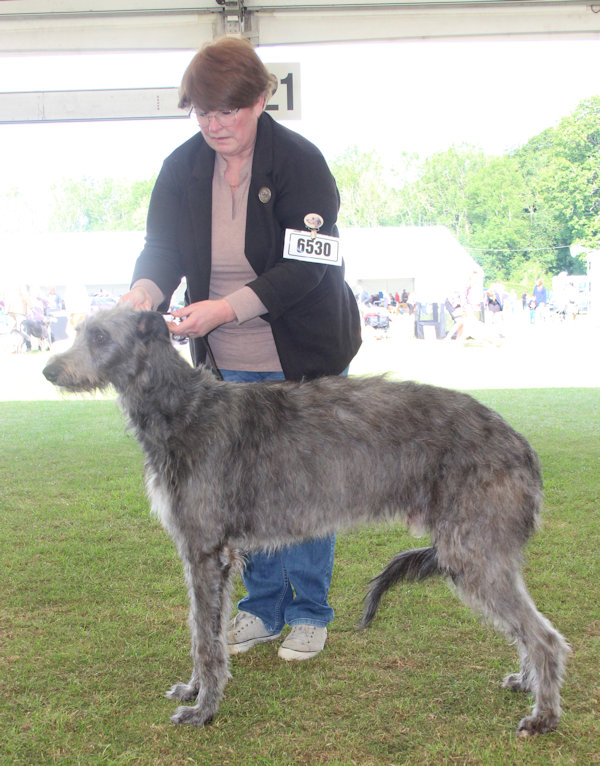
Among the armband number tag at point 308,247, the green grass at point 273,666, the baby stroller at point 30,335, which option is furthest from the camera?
the baby stroller at point 30,335

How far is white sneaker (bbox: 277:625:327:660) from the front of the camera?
9.42 feet

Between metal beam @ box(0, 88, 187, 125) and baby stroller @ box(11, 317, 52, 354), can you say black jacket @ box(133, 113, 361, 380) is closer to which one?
metal beam @ box(0, 88, 187, 125)

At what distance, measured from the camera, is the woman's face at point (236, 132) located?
263 centimetres

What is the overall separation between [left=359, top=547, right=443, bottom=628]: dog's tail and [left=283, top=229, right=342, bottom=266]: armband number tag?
3.74ft

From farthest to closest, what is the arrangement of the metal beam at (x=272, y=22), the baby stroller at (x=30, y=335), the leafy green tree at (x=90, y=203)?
the leafy green tree at (x=90, y=203), the baby stroller at (x=30, y=335), the metal beam at (x=272, y=22)

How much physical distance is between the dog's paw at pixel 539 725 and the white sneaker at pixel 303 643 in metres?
0.87

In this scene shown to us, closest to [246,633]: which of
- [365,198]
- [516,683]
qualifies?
[516,683]

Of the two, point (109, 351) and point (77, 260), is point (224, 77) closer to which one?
point (109, 351)

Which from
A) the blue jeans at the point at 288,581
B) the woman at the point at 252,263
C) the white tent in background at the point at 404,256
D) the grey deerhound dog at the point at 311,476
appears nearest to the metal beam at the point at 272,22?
the woman at the point at 252,263

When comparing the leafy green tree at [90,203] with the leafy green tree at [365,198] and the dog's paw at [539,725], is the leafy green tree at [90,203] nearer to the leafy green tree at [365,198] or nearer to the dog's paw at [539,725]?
the leafy green tree at [365,198]

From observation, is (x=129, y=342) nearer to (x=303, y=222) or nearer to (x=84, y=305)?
(x=303, y=222)

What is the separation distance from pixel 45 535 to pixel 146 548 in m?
0.70

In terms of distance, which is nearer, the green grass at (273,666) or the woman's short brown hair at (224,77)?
the green grass at (273,666)

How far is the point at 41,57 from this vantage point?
7.38m
